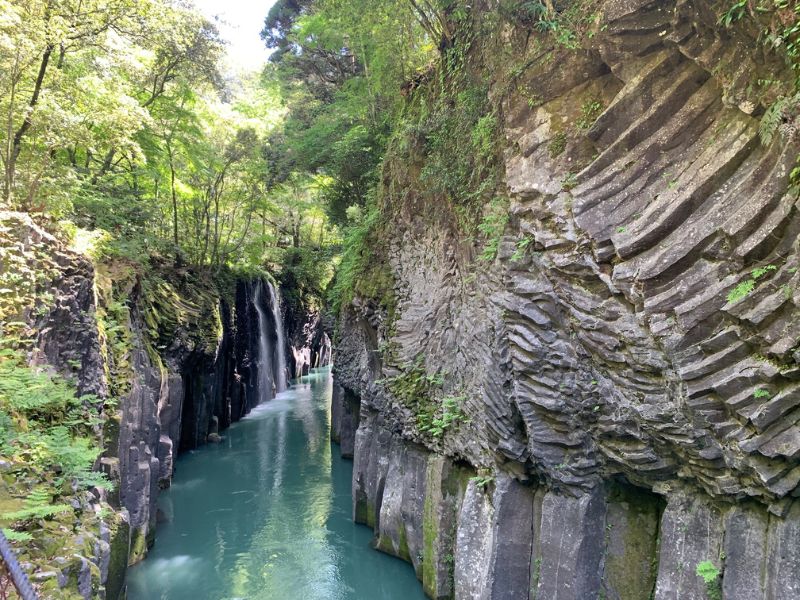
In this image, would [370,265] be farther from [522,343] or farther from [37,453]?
[37,453]

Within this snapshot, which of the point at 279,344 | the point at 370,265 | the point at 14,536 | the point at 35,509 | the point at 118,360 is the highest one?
the point at 370,265

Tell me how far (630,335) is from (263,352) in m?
24.3

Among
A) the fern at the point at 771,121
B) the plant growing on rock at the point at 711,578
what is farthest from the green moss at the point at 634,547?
the fern at the point at 771,121

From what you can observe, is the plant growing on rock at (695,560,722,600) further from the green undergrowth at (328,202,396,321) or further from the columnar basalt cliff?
the green undergrowth at (328,202,396,321)

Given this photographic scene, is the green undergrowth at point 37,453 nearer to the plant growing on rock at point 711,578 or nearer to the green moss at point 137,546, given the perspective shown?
the green moss at point 137,546

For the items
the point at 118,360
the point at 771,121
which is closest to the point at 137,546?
the point at 118,360

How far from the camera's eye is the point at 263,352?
2817 centimetres

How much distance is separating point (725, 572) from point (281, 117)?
75.7ft

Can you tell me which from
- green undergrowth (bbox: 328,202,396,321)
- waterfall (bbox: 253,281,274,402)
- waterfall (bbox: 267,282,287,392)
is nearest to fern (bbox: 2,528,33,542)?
green undergrowth (bbox: 328,202,396,321)

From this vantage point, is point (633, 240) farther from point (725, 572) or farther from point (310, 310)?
point (310, 310)

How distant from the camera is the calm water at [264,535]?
10.4 meters

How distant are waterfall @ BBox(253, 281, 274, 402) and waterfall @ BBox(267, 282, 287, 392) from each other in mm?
920

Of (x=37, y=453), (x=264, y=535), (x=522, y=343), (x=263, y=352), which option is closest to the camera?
(x=37, y=453)

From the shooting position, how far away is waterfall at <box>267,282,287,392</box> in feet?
95.8
